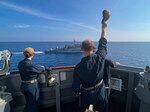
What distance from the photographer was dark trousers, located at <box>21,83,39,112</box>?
253cm

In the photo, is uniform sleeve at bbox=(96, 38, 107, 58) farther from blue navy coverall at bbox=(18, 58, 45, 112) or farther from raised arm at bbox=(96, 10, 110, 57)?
blue navy coverall at bbox=(18, 58, 45, 112)

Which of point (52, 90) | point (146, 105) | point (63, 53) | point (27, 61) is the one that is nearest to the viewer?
point (146, 105)

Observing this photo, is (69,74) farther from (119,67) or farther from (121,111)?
(121,111)

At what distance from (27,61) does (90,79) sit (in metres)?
1.17

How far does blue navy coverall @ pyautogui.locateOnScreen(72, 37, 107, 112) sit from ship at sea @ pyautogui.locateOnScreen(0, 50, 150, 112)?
2.29 ft

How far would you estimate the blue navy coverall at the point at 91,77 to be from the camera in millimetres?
1941

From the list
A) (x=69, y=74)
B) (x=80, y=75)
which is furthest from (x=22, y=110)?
(x=80, y=75)

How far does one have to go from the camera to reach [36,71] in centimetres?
252

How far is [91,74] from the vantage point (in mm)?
1941

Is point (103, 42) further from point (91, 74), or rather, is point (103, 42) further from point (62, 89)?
point (62, 89)

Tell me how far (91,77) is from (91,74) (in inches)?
1.8

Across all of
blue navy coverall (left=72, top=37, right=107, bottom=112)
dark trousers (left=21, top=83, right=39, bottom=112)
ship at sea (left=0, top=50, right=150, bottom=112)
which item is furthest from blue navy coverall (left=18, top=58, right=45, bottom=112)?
blue navy coverall (left=72, top=37, right=107, bottom=112)

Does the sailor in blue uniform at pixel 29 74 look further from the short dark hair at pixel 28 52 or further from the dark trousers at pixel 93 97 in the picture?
the dark trousers at pixel 93 97

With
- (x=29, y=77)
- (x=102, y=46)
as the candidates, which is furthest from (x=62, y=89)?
(x=102, y=46)
